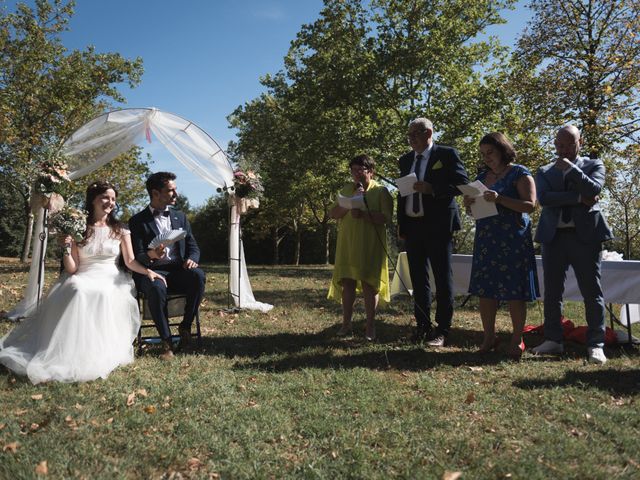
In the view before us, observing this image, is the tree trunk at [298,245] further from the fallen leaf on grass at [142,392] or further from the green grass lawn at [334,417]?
the fallen leaf on grass at [142,392]

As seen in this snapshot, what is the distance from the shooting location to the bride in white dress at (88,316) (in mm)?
3889

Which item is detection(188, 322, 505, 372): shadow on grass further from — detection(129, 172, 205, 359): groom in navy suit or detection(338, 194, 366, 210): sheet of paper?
detection(338, 194, 366, 210): sheet of paper

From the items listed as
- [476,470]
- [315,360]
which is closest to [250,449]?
[476,470]

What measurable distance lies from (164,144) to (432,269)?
499 cm

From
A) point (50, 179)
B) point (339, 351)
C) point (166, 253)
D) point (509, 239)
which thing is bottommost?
point (339, 351)

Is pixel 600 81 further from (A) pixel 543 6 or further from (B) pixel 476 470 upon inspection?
(B) pixel 476 470

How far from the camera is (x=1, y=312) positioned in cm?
679

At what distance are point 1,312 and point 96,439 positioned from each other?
5183 millimetres

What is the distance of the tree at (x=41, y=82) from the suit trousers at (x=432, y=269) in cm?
1568

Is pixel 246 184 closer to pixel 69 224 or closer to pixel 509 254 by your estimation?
pixel 69 224

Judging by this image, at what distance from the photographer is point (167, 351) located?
4691 millimetres

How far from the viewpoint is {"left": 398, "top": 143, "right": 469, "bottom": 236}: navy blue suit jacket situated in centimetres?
476

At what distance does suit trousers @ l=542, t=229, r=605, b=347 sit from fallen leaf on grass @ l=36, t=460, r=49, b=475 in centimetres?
438

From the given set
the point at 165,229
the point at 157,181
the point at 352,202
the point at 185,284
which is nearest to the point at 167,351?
the point at 185,284
